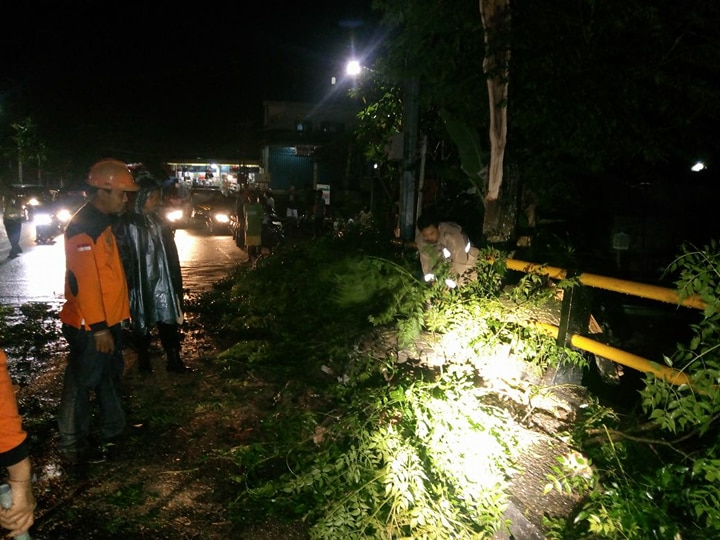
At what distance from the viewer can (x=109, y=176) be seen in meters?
3.96

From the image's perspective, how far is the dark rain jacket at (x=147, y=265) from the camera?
5.24m

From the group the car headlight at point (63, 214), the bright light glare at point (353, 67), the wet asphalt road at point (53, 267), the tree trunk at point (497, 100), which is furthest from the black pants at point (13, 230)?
the tree trunk at point (497, 100)

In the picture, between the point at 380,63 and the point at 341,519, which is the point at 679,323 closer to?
the point at 380,63

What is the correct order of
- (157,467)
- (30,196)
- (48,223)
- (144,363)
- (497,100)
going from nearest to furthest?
(157,467)
(144,363)
(497,100)
(48,223)
(30,196)

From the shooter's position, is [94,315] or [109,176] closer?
[94,315]

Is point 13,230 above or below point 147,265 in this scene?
below

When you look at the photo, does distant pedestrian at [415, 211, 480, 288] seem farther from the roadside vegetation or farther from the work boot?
the work boot

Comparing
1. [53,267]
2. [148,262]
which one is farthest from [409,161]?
[53,267]

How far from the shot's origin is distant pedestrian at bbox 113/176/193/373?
5.24 metres

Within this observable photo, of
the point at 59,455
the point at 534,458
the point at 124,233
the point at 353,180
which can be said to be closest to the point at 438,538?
the point at 534,458

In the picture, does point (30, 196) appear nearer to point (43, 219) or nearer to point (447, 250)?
point (43, 219)

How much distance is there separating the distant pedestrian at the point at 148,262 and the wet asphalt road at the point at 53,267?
15.7 feet

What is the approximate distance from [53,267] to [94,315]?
10.7 meters

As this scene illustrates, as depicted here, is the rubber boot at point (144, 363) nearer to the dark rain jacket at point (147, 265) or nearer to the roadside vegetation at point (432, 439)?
the dark rain jacket at point (147, 265)
